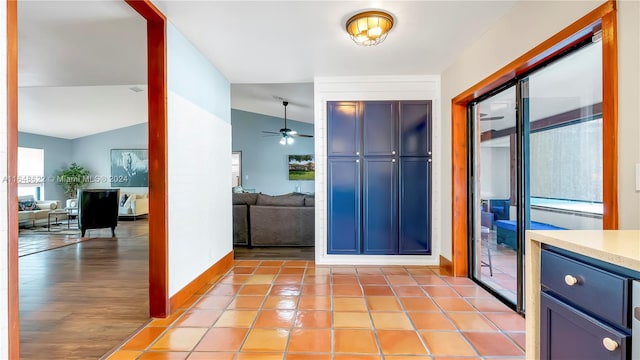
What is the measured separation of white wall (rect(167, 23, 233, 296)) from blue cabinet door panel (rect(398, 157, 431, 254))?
2.22m

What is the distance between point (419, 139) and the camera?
12.0 feet

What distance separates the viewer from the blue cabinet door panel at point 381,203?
367 cm

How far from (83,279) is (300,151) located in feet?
22.1

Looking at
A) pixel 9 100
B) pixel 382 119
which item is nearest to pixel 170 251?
pixel 9 100

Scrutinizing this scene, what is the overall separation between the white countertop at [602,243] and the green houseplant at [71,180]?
11.1 metres

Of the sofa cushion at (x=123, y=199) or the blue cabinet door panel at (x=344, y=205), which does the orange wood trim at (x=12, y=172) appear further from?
the sofa cushion at (x=123, y=199)

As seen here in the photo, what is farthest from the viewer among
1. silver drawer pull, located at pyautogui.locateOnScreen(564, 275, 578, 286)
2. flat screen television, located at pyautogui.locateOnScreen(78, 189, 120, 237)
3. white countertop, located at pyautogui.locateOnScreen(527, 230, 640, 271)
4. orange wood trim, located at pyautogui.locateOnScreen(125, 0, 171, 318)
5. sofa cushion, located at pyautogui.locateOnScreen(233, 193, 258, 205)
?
flat screen television, located at pyautogui.locateOnScreen(78, 189, 120, 237)

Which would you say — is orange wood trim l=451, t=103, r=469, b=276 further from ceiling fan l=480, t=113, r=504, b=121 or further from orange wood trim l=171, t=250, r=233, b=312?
orange wood trim l=171, t=250, r=233, b=312

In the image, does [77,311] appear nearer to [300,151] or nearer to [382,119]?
[382,119]

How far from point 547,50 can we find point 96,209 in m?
6.95

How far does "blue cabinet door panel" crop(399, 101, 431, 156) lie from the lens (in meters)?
3.66

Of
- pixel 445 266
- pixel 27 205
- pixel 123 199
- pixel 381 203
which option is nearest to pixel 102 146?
pixel 123 199

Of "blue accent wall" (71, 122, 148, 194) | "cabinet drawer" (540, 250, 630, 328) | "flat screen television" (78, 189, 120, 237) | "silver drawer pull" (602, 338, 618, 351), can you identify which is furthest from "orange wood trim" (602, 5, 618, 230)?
"blue accent wall" (71, 122, 148, 194)

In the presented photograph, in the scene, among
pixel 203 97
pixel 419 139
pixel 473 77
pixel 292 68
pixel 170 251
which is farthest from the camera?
pixel 419 139
